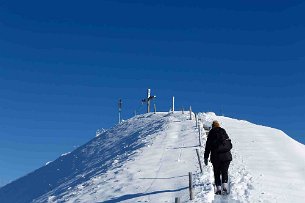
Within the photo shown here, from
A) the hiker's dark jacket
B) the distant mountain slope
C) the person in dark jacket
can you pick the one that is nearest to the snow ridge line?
the person in dark jacket

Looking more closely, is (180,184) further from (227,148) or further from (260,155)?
(260,155)

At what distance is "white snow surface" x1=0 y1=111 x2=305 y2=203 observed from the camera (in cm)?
1872

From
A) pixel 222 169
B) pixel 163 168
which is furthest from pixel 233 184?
pixel 163 168

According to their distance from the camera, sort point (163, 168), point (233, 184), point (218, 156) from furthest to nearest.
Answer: point (163, 168)
point (233, 184)
point (218, 156)

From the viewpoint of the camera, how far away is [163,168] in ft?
79.7

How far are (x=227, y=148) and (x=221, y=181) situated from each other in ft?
4.62

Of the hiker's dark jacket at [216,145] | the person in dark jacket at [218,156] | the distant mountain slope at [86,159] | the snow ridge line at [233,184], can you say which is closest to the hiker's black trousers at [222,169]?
the person in dark jacket at [218,156]

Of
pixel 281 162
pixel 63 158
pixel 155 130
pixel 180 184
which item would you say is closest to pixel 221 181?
pixel 180 184

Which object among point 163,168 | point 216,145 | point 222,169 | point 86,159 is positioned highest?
point 86,159

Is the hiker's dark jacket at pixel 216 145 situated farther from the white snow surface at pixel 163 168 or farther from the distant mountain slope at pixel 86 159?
the distant mountain slope at pixel 86 159

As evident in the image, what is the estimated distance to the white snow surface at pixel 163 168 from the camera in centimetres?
1872

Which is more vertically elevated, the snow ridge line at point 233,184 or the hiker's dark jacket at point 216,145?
the hiker's dark jacket at point 216,145

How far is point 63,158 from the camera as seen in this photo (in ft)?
158

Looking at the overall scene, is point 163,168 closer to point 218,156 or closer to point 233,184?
point 233,184
